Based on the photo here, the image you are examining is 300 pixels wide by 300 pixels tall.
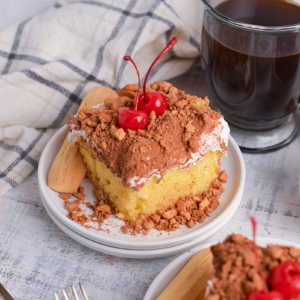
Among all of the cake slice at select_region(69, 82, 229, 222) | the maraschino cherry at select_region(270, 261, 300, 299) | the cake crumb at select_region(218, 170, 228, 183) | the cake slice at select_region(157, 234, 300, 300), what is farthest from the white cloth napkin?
the maraschino cherry at select_region(270, 261, 300, 299)

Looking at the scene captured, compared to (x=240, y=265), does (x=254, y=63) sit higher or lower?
higher

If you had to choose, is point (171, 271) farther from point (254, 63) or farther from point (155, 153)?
point (254, 63)

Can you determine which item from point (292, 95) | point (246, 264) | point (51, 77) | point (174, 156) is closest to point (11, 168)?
point (51, 77)

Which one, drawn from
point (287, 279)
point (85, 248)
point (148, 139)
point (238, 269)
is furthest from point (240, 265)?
point (85, 248)

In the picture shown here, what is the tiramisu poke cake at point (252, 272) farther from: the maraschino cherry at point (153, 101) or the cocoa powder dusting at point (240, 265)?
the maraschino cherry at point (153, 101)

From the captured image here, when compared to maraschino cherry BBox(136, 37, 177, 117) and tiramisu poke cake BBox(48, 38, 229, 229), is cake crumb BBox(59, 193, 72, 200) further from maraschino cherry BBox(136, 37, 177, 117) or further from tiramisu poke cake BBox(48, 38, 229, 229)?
maraschino cherry BBox(136, 37, 177, 117)

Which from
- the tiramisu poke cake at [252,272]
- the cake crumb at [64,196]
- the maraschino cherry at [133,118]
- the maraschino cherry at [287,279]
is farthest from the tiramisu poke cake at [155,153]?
the maraschino cherry at [287,279]

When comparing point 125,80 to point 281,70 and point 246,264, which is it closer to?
point 281,70
